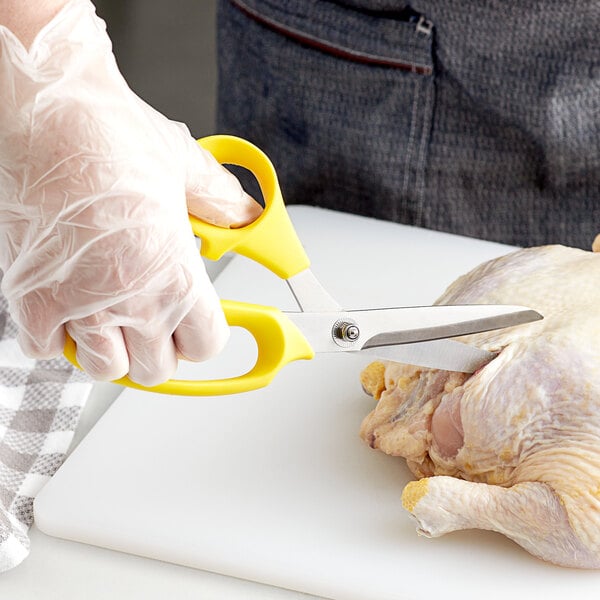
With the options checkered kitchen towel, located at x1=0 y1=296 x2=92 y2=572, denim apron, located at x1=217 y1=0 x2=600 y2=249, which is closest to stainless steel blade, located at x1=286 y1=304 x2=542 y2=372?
checkered kitchen towel, located at x1=0 y1=296 x2=92 y2=572

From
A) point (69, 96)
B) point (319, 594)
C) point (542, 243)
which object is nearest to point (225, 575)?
point (319, 594)

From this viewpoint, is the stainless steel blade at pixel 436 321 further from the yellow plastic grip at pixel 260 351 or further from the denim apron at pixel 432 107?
the denim apron at pixel 432 107

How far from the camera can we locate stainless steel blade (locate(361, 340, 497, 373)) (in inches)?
43.9

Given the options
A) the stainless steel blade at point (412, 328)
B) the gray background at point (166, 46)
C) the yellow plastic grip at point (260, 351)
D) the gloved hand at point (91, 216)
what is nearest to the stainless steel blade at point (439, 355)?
the stainless steel blade at point (412, 328)

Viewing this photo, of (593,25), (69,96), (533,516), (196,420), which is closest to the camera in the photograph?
(69,96)

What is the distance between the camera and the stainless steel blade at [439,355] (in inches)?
43.9

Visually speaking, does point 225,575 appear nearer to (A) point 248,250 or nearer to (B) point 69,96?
(A) point 248,250

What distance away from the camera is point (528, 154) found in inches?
64.1

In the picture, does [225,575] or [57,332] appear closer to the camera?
[57,332]

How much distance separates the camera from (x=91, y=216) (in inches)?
35.9

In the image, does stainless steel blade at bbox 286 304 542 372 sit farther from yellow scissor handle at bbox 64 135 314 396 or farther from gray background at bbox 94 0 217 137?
gray background at bbox 94 0 217 137

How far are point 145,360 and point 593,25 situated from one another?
35.1 inches

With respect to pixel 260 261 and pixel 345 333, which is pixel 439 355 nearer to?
pixel 345 333

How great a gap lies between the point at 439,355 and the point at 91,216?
44 centimetres
